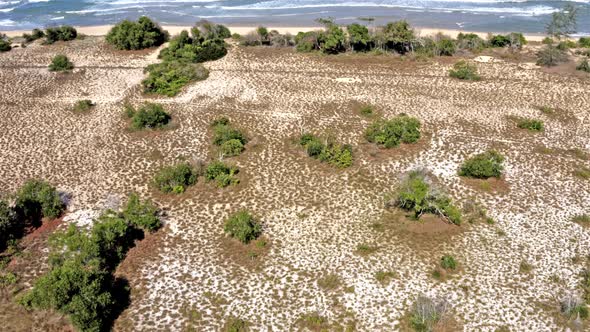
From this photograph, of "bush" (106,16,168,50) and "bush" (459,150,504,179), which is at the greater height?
"bush" (106,16,168,50)

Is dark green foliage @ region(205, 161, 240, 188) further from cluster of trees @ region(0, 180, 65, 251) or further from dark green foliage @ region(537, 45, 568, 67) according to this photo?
dark green foliage @ region(537, 45, 568, 67)

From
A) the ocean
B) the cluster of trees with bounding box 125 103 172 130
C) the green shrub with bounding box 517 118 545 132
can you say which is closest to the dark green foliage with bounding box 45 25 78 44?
the ocean

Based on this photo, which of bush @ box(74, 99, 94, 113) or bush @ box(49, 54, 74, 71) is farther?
bush @ box(49, 54, 74, 71)

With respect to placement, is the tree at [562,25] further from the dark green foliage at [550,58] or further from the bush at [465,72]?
the bush at [465,72]

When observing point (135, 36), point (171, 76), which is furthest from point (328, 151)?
point (135, 36)

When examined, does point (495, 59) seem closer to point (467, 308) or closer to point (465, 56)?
point (465, 56)

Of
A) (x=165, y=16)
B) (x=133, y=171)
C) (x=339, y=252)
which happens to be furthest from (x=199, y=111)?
(x=165, y=16)

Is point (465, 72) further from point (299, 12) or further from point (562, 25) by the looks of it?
point (299, 12)
